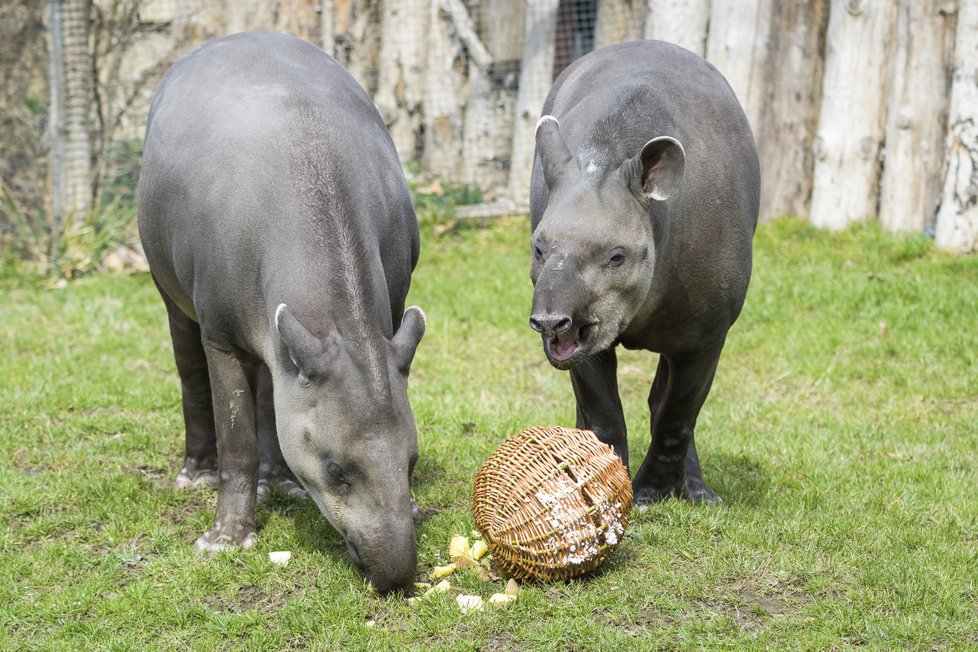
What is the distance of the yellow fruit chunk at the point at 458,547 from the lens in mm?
5535

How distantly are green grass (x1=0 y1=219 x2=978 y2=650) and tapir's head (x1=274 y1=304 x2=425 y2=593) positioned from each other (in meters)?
0.35

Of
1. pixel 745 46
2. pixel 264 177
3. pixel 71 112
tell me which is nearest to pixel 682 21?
pixel 745 46

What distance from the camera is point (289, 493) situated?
6.57 m

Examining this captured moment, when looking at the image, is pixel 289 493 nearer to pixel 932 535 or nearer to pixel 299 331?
pixel 299 331

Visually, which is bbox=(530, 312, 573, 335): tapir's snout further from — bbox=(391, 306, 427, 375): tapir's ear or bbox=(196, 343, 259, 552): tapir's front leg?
bbox=(196, 343, 259, 552): tapir's front leg

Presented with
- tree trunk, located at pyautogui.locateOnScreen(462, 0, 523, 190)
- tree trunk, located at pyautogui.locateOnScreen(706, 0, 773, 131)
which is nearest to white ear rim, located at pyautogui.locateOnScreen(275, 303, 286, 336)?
tree trunk, located at pyautogui.locateOnScreen(706, 0, 773, 131)

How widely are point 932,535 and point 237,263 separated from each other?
3659mm

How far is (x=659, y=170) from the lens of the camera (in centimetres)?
540

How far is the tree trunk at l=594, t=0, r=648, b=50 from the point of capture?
11859 mm

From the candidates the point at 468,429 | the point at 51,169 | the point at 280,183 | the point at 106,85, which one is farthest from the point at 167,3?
the point at 280,183

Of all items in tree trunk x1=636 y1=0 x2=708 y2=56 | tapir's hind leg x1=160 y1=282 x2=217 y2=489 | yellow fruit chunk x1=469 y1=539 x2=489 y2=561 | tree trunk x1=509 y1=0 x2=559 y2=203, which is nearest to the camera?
yellow fruit chunk x1=469 y1=539 x2=489 y2=561

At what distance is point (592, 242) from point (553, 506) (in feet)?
3.85

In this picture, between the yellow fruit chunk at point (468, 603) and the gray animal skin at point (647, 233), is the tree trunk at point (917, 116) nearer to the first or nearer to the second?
the gray animal skin at point (647, 233)

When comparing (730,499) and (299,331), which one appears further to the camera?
(730,499)
